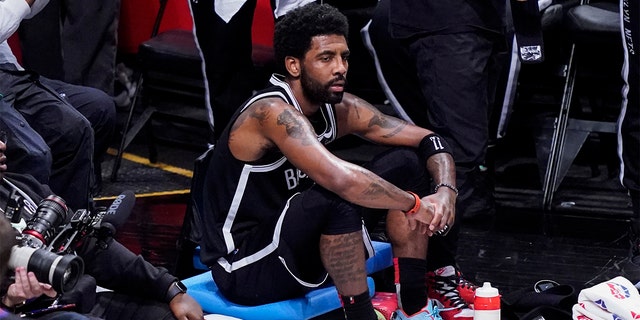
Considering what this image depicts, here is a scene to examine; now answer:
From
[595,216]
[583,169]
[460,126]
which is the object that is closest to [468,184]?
[460,126]

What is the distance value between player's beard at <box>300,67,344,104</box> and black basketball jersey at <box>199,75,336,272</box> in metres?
0.08

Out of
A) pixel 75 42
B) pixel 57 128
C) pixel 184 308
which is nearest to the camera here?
pixel 184 308

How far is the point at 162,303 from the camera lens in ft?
15.2

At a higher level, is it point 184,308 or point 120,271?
point 120,271

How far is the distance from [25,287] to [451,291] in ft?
6.73

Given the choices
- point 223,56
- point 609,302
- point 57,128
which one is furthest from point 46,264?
point 223,56

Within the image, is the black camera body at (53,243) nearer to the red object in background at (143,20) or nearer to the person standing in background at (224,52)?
the person standing in background at (224,52)

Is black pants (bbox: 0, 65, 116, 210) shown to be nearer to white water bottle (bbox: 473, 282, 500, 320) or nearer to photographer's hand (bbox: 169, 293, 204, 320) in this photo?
photographer's hand (bbox: 169, 293, 204, 320)

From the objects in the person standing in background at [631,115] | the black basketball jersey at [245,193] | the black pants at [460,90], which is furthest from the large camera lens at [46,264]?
the person standing in background at [631,115]

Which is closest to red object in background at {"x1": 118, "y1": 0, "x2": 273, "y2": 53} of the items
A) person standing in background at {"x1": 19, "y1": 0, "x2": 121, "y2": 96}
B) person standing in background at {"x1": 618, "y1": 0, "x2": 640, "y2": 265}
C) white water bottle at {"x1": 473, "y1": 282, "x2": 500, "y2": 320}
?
person standing in background at {"x1": 19, "y1": 0, "x2": 121, "y2": 96}

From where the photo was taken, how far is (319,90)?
5031mm

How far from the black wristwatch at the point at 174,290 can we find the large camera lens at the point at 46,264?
930 mm

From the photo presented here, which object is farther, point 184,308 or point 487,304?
point 487,304

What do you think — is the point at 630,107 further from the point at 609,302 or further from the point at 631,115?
the point at 609,302
